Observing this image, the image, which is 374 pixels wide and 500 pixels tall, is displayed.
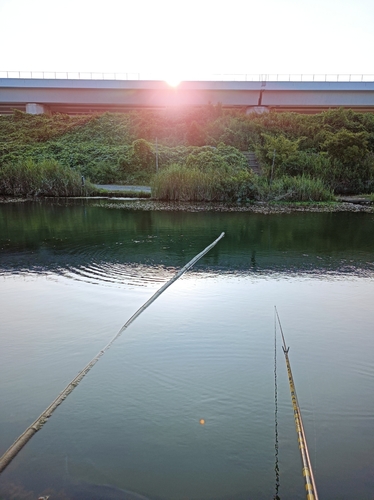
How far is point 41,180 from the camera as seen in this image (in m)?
21.2

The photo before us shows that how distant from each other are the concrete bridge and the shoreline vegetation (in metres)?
2.60

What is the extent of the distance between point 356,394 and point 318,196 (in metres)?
17.0

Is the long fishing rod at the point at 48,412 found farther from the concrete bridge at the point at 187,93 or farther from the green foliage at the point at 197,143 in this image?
the concrete bridge at the point at 187,93

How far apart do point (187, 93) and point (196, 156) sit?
51.4ft

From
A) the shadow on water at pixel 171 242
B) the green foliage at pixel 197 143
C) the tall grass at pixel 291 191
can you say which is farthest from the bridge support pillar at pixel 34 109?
the tall grass at pixel 291 191

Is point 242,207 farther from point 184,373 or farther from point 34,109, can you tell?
point 34,109

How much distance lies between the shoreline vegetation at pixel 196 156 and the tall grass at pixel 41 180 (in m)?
0.05

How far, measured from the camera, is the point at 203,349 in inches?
180

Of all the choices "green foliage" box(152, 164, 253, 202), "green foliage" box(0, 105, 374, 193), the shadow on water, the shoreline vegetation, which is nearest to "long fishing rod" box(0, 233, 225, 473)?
the shadow on water

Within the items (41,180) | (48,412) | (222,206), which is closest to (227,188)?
(222,206)

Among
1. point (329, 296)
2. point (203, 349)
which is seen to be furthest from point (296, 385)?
point (329, 296)

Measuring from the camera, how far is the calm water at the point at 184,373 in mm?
2740

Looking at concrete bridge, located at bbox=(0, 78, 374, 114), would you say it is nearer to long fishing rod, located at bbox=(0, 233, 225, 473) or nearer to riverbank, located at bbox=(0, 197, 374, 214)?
riverbank, located at bbox=(0, 197, 374, 214)

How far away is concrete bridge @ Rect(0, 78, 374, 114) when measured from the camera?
37469 mm
